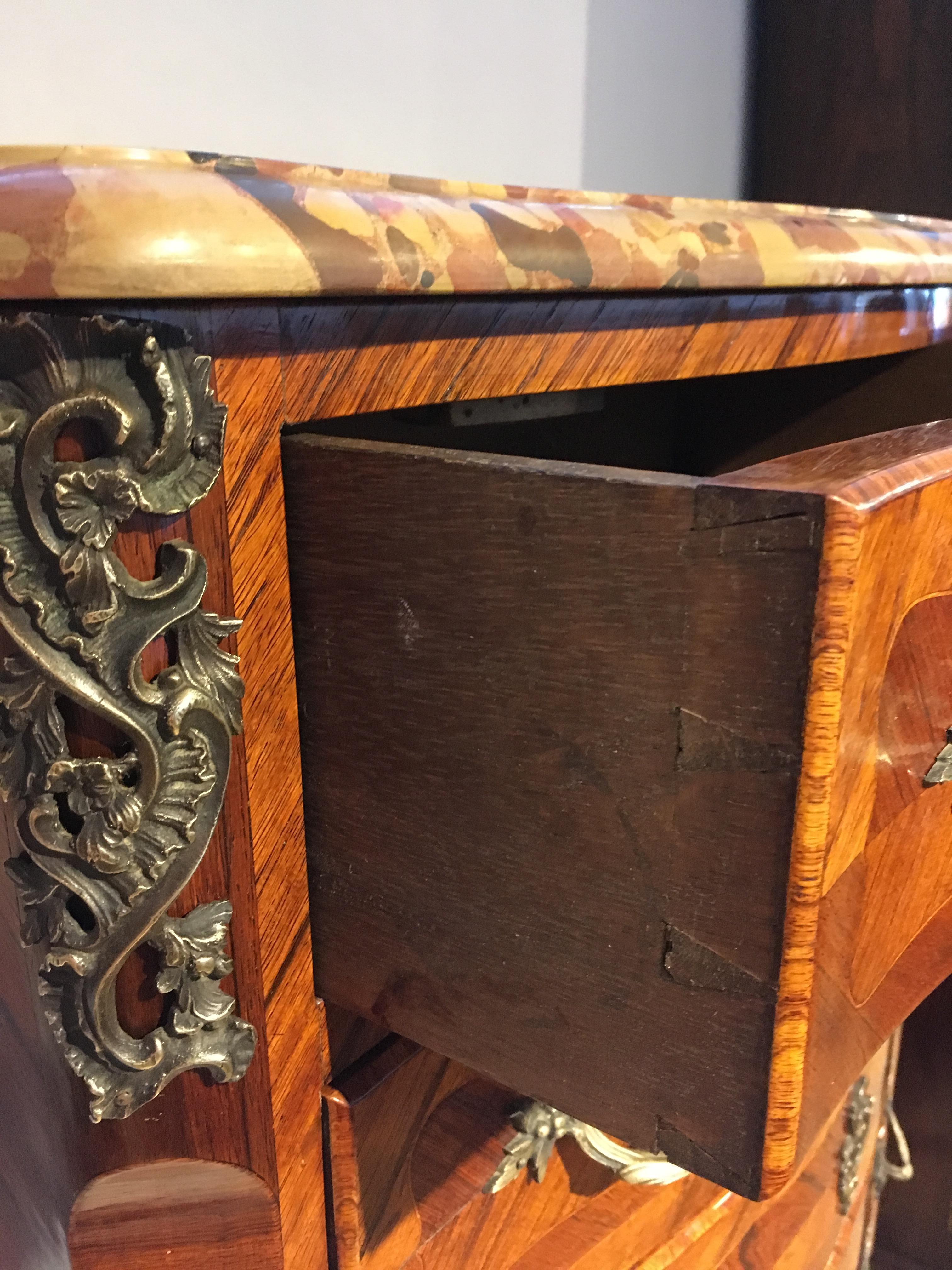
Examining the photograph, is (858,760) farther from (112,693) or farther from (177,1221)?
(177,1221)

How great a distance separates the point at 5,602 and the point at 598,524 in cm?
18

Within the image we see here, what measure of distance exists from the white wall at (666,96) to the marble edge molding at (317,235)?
77cm

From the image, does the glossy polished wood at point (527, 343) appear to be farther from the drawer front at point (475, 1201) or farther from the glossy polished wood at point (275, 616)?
the drawer front at point (475, 1201)

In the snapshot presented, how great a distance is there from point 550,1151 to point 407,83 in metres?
0.82

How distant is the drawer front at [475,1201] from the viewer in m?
0.45

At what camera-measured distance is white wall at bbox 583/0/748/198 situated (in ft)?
3.55

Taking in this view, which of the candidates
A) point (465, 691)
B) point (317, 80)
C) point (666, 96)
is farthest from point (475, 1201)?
point (666, 96)

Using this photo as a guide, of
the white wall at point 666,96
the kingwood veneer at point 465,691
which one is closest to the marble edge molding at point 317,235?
the kingwood veneer at point 465,691

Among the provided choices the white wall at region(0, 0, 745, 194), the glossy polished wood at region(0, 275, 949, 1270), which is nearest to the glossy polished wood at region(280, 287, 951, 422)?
the glossy polished wood at region(0, 275, 949, 1270)

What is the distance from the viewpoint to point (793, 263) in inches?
Answer: 16.9

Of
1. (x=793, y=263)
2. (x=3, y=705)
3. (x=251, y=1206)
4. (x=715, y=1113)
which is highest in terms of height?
(x=793, y=263)

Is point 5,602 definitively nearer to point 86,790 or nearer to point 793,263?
point 86,790

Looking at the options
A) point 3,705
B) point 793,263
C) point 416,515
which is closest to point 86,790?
point 3,705

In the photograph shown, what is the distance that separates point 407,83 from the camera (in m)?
0.85
